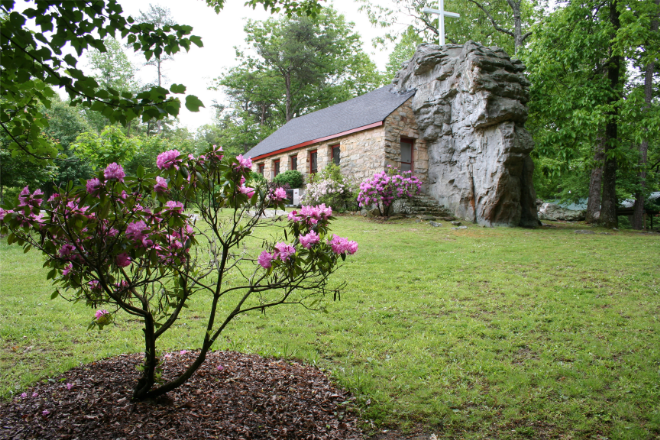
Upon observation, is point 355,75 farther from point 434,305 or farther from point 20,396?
point 20,396

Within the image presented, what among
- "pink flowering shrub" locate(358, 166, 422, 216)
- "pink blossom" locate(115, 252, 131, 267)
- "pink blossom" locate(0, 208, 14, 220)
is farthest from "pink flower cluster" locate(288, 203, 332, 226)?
"pink flowering shrub" locate(358, 166, 422, 216)

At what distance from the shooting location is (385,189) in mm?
12750

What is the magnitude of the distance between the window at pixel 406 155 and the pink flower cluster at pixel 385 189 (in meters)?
1.79

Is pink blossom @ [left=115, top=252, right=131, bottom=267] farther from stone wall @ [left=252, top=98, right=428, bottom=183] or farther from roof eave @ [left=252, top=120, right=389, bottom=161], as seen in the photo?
roof eave @ [left=252, top=120, right=389, bottom=161]

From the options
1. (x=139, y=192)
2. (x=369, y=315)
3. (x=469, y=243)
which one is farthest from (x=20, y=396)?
(x=469, y=243)

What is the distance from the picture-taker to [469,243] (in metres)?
8.88

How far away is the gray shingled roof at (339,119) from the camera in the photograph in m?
15.3

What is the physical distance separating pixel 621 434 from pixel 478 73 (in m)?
11.6

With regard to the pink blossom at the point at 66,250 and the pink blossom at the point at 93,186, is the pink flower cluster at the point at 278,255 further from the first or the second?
the pink blossom at the point at 66,250

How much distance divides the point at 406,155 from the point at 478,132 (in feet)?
9.54

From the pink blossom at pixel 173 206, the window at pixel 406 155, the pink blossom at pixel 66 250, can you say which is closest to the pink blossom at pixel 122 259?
the pink blossom at pixel 66 250

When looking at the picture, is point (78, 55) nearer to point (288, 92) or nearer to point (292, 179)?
point (292, 179)

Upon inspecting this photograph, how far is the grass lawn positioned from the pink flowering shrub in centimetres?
601

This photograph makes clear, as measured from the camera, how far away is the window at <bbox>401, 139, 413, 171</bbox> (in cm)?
1484
